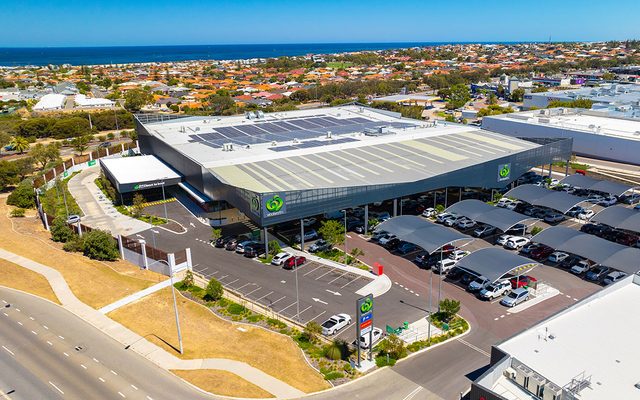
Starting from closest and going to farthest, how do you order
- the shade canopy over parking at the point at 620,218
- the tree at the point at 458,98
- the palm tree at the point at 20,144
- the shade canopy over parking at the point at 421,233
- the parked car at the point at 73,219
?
the shade canopy over parking at the point at 421,233, the shade canopy over parking at the point at 620,218, the parked car at the point at 73,219, the palm tree at the point at 20,144, the tree at the point at 458,98

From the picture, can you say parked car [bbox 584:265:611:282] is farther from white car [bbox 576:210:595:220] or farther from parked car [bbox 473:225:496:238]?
white car [bbox 576:210:595:220]

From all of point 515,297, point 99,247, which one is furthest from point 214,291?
point 515,297

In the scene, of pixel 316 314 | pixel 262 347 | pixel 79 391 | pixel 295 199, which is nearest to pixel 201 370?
pixel 262 347

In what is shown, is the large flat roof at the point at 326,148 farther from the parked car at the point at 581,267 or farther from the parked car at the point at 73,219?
the parked car at the point at 581,267

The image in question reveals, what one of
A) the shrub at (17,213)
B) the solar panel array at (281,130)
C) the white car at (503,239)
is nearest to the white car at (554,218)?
the white car at (503,239)

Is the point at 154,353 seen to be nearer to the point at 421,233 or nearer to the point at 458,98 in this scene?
the point at 421,233

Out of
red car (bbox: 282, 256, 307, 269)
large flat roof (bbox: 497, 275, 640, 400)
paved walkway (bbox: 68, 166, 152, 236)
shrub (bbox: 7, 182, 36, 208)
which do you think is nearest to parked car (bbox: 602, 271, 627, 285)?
large flat roof (bbox: 497, 275, 640, 400)
